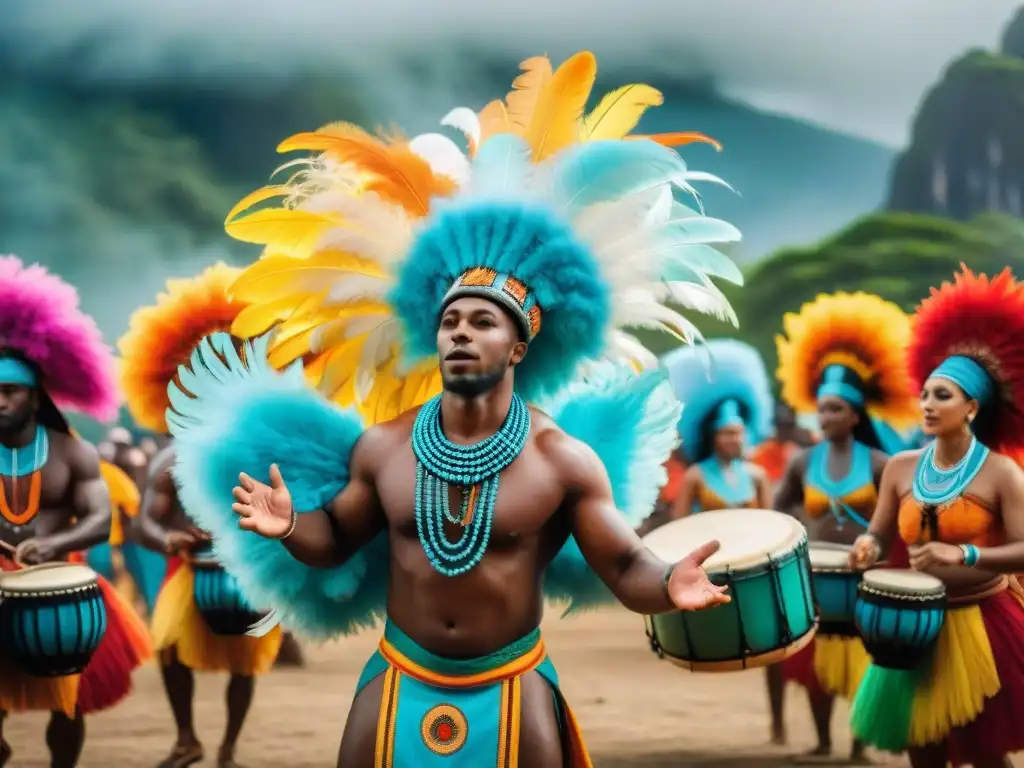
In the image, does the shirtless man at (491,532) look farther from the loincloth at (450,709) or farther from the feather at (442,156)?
the feather at (442,156)

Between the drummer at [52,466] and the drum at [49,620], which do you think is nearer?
the drum at [49,620]

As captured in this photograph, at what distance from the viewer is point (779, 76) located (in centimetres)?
1823

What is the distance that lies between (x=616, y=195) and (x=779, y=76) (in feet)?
52.7

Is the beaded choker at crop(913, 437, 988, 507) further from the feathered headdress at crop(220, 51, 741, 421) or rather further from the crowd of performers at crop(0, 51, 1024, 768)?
the feathered headdress at crop(220, 51, 741, 421)

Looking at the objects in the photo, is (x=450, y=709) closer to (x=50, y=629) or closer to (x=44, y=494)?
(x=50, y=629)

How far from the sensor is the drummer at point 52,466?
4.90 m

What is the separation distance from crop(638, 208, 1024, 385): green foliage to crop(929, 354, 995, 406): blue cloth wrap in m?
13.9

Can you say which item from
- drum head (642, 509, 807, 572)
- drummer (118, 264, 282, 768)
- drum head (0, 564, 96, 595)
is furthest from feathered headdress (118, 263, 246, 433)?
drum head (642, 509, 807, 572)

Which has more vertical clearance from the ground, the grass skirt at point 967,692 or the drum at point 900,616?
the drum at point 900,616

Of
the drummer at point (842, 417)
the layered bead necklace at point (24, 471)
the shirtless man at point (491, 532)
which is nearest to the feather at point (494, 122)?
the shirtless man at point (491, 532)

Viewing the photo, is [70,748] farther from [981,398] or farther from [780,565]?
[981,398]

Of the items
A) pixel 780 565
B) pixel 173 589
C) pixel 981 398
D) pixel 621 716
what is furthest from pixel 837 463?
pixel 173 589

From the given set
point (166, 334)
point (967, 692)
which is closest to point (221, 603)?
point (166, 334)

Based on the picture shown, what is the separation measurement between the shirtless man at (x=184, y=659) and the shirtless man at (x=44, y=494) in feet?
2.03
